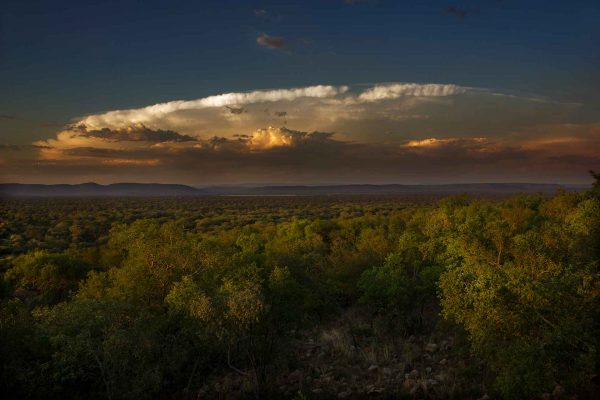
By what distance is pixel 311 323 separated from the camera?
121ft

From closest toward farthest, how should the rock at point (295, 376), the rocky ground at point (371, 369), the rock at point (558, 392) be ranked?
1. the rock at point (558, 392)
2. the rocky ground at point (371, 369)
3. the rock at point (295, 376)

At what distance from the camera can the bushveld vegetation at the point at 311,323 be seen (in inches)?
711

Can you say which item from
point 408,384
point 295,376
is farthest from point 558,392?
point 295,376

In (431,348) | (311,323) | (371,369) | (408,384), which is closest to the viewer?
(408,384)

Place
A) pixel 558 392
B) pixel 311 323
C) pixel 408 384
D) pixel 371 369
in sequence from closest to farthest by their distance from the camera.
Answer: pixel 558 392 < pixel 408 384 < pixel 371 369 < pixel 311 323

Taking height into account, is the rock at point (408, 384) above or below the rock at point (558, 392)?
below

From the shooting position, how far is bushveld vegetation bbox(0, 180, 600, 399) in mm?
18062

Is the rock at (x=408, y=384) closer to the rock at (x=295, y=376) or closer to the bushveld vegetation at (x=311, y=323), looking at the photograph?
the bushveld vegetation at (x=311, y=323)

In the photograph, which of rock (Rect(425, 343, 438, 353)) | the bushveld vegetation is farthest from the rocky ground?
the bushveld vegetation

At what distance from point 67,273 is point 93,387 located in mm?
24861

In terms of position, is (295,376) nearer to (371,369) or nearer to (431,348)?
(371,369)

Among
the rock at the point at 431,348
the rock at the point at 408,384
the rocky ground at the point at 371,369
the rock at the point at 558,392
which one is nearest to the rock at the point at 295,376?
the rocky ground at the point at 371,369

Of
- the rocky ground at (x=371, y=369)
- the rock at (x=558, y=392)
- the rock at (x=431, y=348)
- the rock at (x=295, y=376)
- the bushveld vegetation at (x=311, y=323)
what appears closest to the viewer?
the bushveld vegetation at (x=311, y=323)

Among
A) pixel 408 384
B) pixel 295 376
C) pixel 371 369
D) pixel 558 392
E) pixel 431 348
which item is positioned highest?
pixel 558 392
